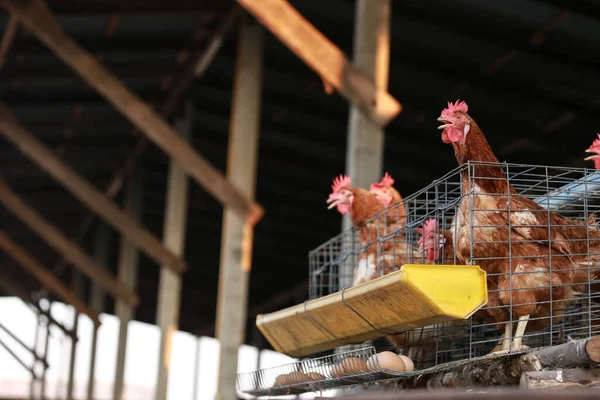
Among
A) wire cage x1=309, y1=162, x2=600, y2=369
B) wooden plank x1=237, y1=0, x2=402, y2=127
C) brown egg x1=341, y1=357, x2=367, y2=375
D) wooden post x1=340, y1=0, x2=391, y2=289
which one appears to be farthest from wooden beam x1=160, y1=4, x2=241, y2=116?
wire cage x1=309, y1=162, x2=600, y2=369

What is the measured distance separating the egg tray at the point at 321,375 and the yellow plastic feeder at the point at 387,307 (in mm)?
124

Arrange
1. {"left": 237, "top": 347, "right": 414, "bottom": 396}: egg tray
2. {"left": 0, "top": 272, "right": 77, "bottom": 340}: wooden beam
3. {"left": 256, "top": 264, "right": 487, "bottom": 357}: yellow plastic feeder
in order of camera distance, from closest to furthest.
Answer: {"left": 256, "top": 264, "right": 487, "bottom": 357}: yellow plastic feeder
{"left": 237, "top": 347, "right": 414, "bottom": 396}: egg tray
{"left": 0, "top": 272, "right": 77, "bottom": 340}: wooden beam

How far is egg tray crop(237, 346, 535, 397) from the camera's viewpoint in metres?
4.45

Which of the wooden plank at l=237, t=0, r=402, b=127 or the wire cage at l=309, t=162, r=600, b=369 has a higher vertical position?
the wooden plank at l=237, t=0, r=402, b=127

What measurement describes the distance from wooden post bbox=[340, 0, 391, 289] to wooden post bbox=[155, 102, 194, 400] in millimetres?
6935

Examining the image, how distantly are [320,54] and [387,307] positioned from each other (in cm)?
359

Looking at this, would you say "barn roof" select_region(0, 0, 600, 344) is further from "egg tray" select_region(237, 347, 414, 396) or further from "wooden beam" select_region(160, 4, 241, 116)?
"egg tray" select_region(237, 347, 414, 396)

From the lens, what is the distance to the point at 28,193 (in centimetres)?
2230

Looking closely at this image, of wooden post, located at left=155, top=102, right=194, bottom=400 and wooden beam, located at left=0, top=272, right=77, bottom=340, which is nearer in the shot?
wooden post, located at left=155, top=102, right=194, bottom=400

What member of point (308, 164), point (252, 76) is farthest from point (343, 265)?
point (308, 164)

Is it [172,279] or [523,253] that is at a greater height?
[172,279]

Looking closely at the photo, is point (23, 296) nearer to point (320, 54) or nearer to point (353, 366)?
point (320, 54)

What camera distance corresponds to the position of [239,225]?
36.1 ft

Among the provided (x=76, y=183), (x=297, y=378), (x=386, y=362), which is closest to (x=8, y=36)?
(x=76, y=183)
